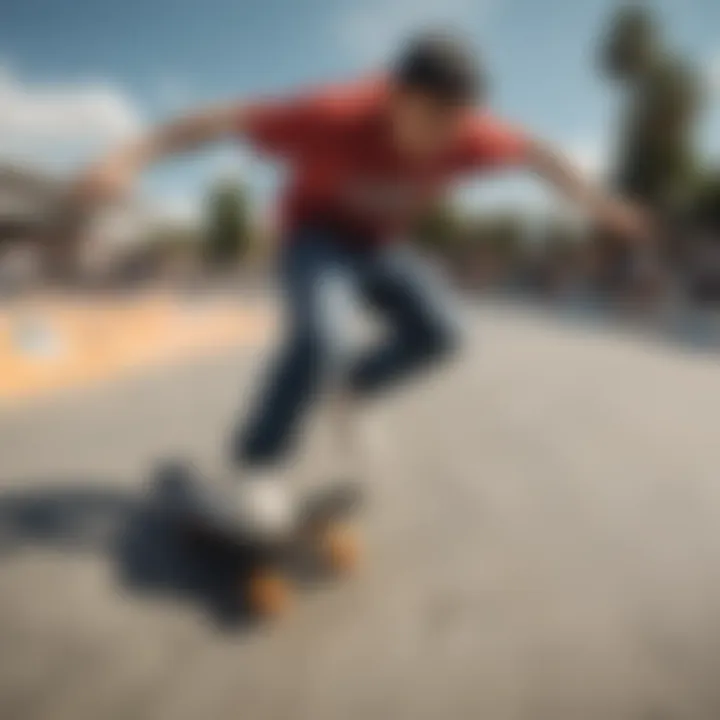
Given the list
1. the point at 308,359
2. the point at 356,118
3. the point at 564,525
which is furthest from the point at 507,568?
the point at 356,118

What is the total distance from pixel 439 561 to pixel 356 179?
1.15 feet

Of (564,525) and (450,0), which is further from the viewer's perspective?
(564,525)

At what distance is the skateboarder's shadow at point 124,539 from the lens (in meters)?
0.61

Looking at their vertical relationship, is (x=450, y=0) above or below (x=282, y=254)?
above

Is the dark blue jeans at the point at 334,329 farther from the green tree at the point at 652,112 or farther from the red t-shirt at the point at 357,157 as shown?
the green tree at the point at 652,112

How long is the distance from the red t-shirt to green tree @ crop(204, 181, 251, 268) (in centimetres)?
4

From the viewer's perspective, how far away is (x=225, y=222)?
1.84 ft

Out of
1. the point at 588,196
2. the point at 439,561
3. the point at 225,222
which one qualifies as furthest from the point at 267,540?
the point at 588,196

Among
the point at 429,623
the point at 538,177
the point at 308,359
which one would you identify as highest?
the point at 538,177

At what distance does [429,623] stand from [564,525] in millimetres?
164

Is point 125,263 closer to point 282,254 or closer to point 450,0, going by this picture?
point 282,254

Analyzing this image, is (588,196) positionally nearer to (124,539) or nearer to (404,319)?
(404,319)

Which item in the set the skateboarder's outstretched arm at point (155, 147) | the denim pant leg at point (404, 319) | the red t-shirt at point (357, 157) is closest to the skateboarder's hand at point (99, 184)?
the skateboarder's outstretched arm at point (155, 147)

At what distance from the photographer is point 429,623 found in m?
0.60
